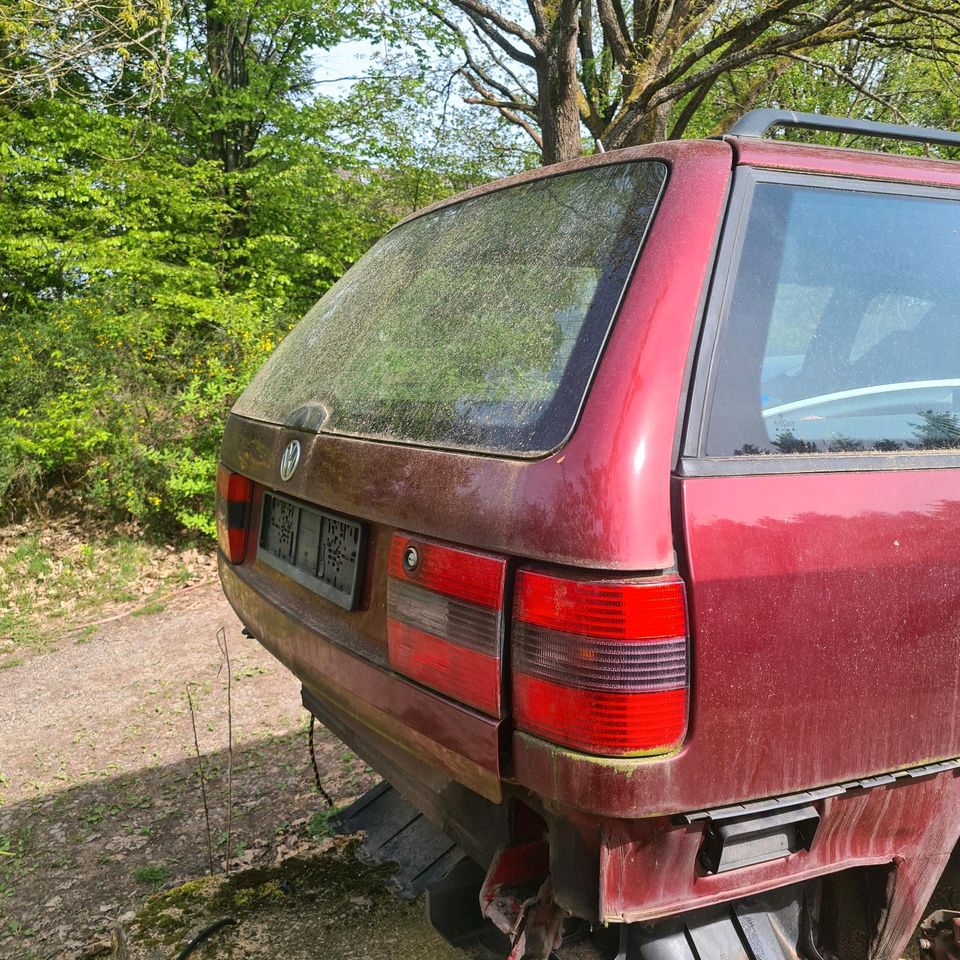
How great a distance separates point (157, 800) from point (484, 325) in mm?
2831

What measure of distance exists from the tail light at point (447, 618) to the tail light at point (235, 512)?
982 mm

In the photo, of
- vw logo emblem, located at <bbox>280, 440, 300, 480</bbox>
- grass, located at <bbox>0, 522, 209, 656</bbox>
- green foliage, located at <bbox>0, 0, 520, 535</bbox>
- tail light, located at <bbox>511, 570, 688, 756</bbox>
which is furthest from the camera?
green foliage, located at <bbox>0, 0, 520, 535</bbox>

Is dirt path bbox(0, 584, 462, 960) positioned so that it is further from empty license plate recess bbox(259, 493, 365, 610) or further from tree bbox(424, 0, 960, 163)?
tree bbox(424, 0, 960, 163)

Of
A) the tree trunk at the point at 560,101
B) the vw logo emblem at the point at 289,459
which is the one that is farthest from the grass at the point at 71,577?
the tree trunk at the point at 560,101

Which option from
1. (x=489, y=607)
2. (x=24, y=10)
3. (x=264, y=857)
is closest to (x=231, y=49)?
(x=24, y=10)

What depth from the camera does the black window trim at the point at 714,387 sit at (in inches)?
59.2

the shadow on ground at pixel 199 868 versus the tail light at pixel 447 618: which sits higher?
the tail light at pixel 447 618

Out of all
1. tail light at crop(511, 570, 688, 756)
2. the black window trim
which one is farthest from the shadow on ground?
the black window trim

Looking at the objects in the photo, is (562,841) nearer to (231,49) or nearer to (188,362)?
(188,362)

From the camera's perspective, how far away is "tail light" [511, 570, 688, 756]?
4.53 feet

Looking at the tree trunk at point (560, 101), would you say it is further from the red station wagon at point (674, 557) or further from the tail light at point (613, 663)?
the tail light at point (613, 663)

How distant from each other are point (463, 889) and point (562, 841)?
0.66m

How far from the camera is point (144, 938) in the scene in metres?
2.54

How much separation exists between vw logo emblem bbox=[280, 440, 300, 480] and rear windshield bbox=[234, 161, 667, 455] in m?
0.06
